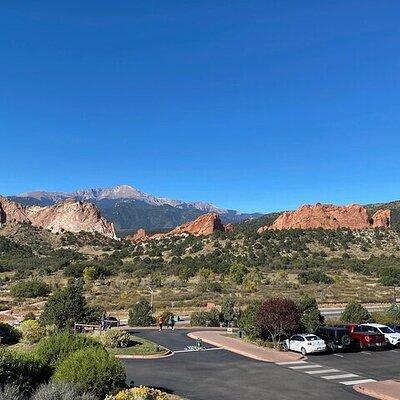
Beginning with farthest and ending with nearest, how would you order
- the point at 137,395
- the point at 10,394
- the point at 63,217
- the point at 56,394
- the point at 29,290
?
the point at 63,217 < the point at 29,290 < the point at 137,395 < the point at 56,394 < the point at 10,394

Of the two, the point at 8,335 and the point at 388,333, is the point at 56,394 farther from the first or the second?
the point at 388,333

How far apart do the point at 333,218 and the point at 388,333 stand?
8677 cm

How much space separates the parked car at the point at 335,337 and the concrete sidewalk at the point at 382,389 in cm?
761

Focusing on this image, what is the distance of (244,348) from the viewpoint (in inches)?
1115

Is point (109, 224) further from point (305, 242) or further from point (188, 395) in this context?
point (188, 395)

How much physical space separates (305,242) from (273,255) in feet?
36.5

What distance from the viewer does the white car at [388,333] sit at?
30.1 m

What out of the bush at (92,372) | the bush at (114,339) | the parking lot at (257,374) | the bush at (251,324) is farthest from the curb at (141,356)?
the bush at (92,372)

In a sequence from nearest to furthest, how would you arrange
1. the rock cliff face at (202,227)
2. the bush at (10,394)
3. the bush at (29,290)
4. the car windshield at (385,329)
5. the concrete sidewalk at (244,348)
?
the bush at (10,394) < the concrete sidewalk at (244,348) < the car windshield at (385,329) < the bush at (29,290) < the rock cliff face at (202,227)

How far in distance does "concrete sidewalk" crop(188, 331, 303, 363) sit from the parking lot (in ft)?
2.28

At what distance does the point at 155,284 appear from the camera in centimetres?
6556

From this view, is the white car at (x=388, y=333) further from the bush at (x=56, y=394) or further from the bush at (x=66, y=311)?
the bush at (x=56, y=394)

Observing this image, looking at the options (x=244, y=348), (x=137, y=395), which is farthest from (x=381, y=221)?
(x=137, y=395)

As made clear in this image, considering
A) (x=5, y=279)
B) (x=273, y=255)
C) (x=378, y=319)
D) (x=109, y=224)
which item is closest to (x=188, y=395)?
(x=378, y=319)
